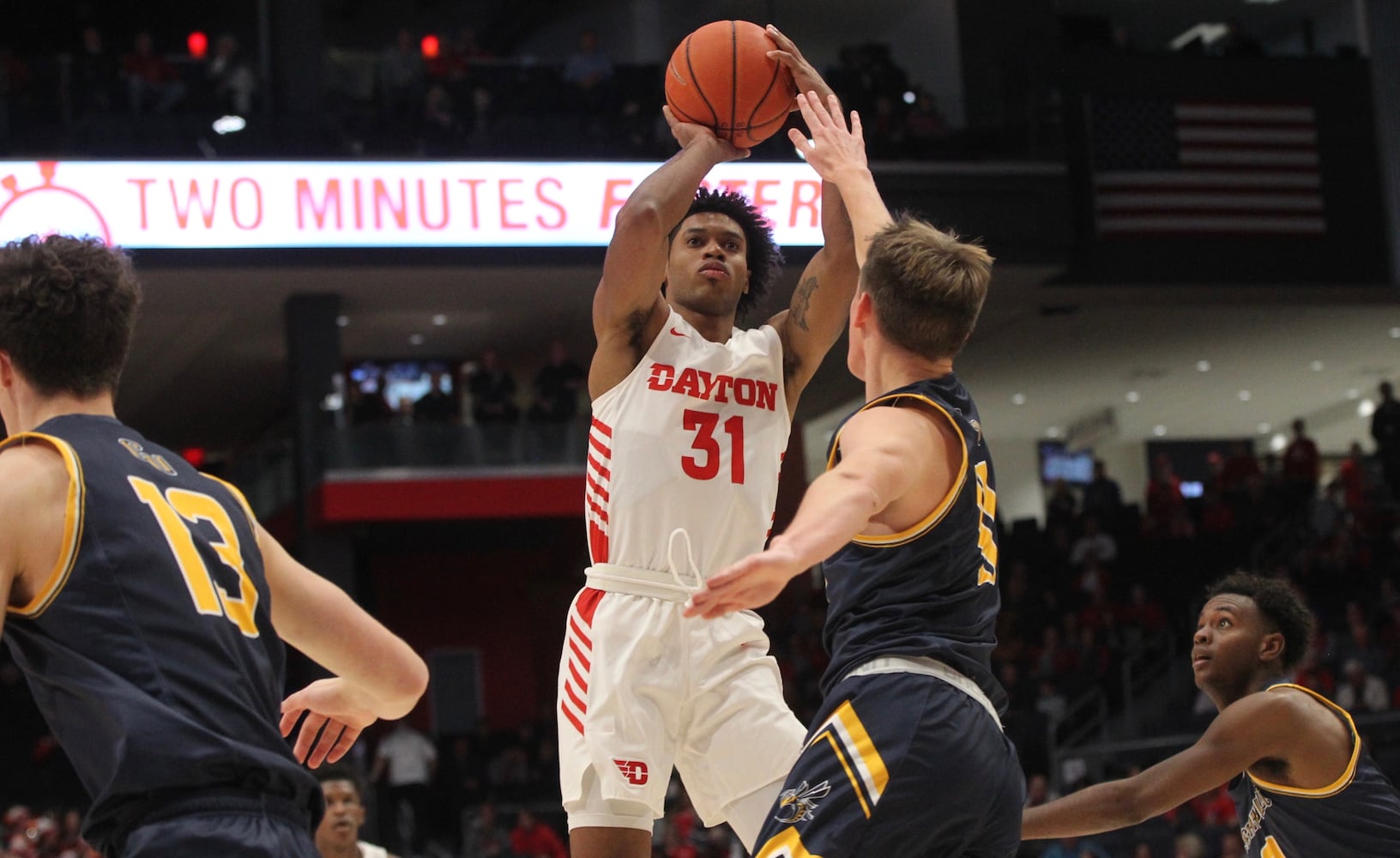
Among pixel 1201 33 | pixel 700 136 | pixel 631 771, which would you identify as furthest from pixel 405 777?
Result: pixel 1201 33

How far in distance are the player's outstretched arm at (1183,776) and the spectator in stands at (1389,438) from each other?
57.8 ft

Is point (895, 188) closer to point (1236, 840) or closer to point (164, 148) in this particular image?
point (164, 148)

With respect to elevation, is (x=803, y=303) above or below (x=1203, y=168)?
below

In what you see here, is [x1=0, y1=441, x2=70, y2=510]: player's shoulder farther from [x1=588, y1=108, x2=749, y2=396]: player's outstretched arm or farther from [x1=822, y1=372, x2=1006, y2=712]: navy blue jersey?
[x1=588, y1=108, x2=749, y2=396]: player's outstretched arm

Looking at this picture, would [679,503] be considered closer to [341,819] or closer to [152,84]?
[341,819]

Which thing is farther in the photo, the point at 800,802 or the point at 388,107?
the point at 388,107

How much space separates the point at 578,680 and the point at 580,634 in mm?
138

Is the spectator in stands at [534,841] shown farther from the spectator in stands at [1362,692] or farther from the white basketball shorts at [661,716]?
the white basketball shorts at [661,716]

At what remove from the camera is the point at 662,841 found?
45.1ft

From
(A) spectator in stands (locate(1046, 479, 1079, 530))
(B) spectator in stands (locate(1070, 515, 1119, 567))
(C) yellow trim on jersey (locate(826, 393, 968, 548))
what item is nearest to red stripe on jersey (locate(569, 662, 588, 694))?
(C) yellow trim on jersey (locate(826, 393, 968, 548))

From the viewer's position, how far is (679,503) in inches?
197

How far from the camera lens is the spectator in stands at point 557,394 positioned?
18422 millimetres

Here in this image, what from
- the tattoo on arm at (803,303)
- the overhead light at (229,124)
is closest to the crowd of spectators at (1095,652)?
the overhead light at (229,124)

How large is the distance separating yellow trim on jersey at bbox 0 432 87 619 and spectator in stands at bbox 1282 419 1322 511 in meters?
20.2
